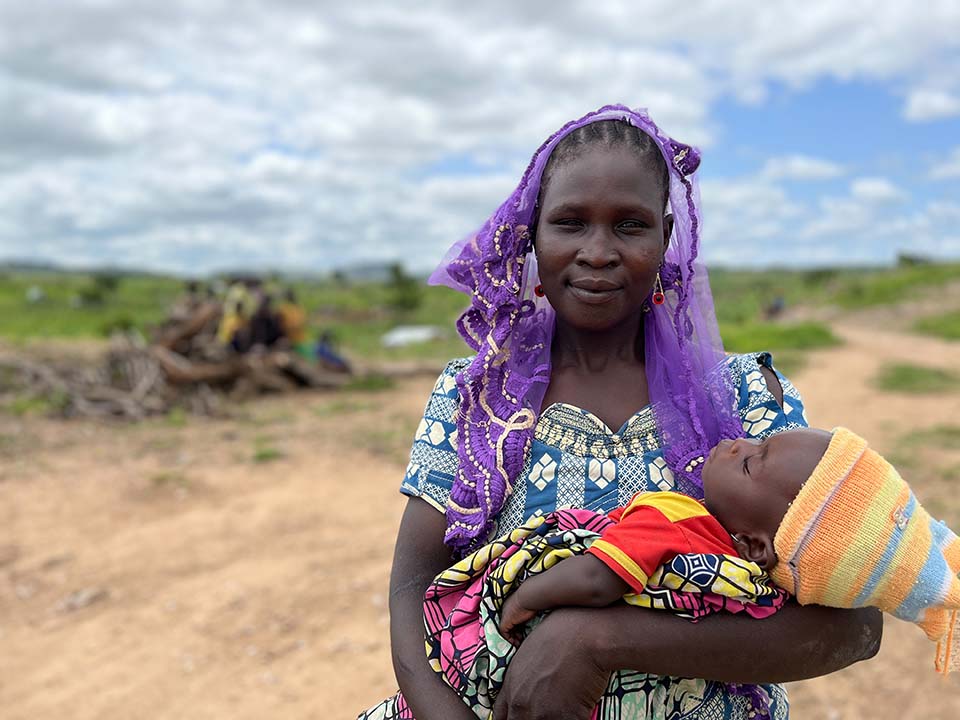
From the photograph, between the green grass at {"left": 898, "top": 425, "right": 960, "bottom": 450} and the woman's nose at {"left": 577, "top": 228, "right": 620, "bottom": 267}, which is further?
the green grass at {"left": 898, "top": 425, "right": 960, "bottom": 450}

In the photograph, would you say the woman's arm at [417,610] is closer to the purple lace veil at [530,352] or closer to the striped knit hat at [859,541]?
the purple lace veil at [530,352]

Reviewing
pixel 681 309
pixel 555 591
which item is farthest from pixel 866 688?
pixel 555 591

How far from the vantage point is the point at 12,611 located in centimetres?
437

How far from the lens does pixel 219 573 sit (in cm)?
475

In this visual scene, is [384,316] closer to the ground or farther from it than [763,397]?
closer to the ground

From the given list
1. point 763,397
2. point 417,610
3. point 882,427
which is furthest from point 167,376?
point 763,397

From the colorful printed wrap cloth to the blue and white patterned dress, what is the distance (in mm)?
97

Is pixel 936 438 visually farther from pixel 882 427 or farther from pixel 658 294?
pixel 658 294

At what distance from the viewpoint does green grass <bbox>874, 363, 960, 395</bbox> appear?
10.0m

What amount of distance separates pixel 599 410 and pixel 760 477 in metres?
0.38

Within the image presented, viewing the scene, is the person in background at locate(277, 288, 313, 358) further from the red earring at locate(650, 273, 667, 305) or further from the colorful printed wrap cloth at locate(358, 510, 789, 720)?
the colorful printed wrap cloth at locate(358, 510, 789, 720)

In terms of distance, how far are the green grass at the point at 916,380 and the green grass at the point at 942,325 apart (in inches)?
224

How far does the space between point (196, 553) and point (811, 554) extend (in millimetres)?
4475

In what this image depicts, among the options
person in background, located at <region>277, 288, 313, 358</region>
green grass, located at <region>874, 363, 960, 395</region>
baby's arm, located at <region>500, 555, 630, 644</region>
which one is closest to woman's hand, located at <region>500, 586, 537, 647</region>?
baby's arm, located at <region>500, 555, 630, 644</region>
